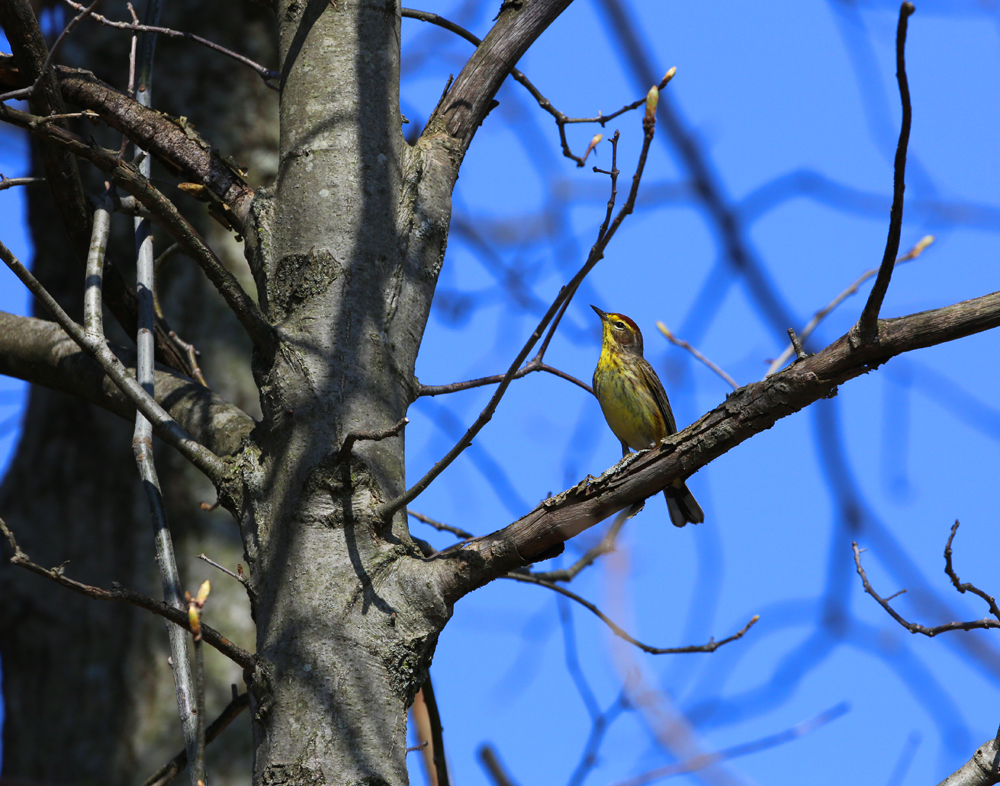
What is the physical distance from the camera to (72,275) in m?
4.99

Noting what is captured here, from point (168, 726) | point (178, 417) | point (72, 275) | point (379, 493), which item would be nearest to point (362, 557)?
point (379, 493)

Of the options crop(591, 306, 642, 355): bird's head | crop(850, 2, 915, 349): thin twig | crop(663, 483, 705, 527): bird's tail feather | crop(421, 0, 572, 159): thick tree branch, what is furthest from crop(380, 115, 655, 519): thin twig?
crop(591, 306, 642, 355): bird's head

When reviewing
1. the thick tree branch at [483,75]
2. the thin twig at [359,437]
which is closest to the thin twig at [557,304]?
the thin twig at [359,437]

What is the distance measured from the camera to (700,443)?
2.05 metres

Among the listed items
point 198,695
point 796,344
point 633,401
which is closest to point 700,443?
point 796,344

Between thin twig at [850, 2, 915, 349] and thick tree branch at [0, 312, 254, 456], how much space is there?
5.40 ft

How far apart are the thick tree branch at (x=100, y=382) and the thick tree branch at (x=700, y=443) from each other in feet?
2.70

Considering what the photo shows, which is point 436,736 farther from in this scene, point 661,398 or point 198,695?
point 661,398

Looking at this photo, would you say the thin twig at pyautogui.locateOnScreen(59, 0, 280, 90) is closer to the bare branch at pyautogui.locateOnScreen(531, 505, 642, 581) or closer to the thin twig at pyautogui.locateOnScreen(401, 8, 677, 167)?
the thin twig at pyautogui.locateOnScreen(401, 8, 677, 167)

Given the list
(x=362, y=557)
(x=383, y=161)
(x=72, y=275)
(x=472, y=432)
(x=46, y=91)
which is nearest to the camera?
(x=472, y=432)

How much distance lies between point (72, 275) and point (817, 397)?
4.38 metres

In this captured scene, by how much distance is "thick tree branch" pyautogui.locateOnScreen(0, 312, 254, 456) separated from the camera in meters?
2.63

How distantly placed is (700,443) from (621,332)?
4308 millimetres

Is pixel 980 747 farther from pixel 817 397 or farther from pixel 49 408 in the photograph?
pixel 49 408
